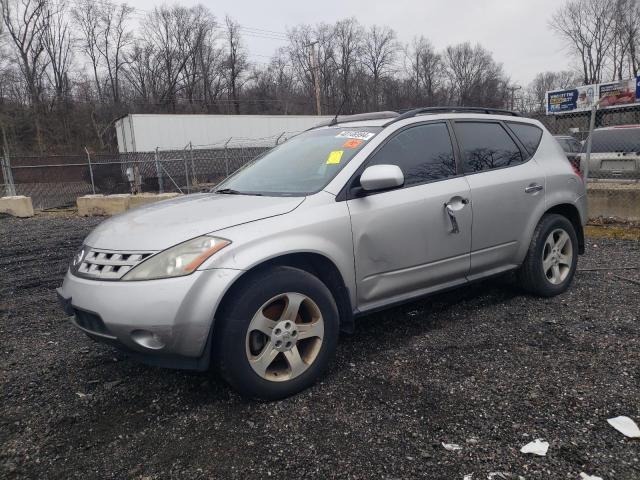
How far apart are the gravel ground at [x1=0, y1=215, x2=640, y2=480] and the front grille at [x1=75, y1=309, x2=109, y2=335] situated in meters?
0.50

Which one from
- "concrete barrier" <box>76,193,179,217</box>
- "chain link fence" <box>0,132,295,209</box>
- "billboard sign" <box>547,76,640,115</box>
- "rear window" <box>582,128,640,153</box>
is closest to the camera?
"rear window" <box>582,128,640,153</box>

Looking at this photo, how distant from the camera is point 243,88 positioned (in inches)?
2319

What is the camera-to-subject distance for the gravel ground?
2.25 m

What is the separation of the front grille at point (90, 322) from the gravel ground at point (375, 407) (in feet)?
1.64

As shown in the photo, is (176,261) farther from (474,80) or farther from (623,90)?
(474,80)

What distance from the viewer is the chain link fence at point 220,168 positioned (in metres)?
7.43

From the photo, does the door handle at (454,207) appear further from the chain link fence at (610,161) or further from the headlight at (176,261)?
the chain link fence at (610,161)

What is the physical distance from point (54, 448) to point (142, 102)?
181ft

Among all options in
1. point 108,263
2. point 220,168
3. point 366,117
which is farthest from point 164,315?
point 220,168

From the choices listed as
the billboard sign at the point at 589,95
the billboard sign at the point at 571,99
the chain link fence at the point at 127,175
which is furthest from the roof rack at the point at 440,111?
the billboard sign at the point at 571,99

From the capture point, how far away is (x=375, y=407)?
269 centimetres

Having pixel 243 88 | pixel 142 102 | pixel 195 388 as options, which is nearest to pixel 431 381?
pixel 195 388

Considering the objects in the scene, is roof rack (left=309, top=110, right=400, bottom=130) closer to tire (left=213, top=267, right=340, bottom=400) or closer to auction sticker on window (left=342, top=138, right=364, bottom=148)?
auction sticker on window (left=342, top=138, right=364, bottom=148)

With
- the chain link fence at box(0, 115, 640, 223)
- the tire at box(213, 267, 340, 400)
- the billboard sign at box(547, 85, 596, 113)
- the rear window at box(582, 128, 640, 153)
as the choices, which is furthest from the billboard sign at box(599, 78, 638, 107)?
the tire at box(213, 267, 340, 400)
